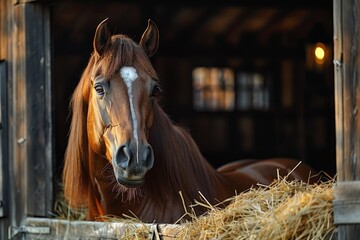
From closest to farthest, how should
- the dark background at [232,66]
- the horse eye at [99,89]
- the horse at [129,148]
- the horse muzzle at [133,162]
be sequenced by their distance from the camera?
the horse muzzle at [133,162]
the horse at [129,148]
the horse eye at [99,89]
the dark background at [232,66]

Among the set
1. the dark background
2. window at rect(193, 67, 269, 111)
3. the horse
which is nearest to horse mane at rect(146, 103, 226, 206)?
the horse

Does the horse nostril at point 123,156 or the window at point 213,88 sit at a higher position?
the window at point 213,88

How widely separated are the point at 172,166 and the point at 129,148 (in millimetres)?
787

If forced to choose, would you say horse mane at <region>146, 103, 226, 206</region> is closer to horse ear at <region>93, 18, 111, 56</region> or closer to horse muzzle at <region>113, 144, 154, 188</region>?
horse ear at <region>93, 18, 111, 56</region>

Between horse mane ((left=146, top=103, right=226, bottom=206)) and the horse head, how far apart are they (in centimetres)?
32

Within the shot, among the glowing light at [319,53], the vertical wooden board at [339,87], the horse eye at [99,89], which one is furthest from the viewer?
the glowing light at [319,53]

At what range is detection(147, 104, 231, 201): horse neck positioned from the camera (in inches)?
219

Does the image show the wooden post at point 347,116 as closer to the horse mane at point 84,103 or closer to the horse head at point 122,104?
the horse head at point 122,104

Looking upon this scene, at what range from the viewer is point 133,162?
4.83 metres

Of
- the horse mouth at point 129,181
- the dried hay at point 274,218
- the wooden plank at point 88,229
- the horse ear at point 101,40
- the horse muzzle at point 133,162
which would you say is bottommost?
the wooden plank at point 88,229

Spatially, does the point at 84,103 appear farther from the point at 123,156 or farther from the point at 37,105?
the point at 37,105

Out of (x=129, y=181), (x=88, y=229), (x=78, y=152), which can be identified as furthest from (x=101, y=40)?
(x=88, y=229)

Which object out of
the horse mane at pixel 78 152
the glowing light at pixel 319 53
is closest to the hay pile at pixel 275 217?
the horse mane at pixel 78 152

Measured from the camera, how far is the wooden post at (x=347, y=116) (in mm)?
4188
